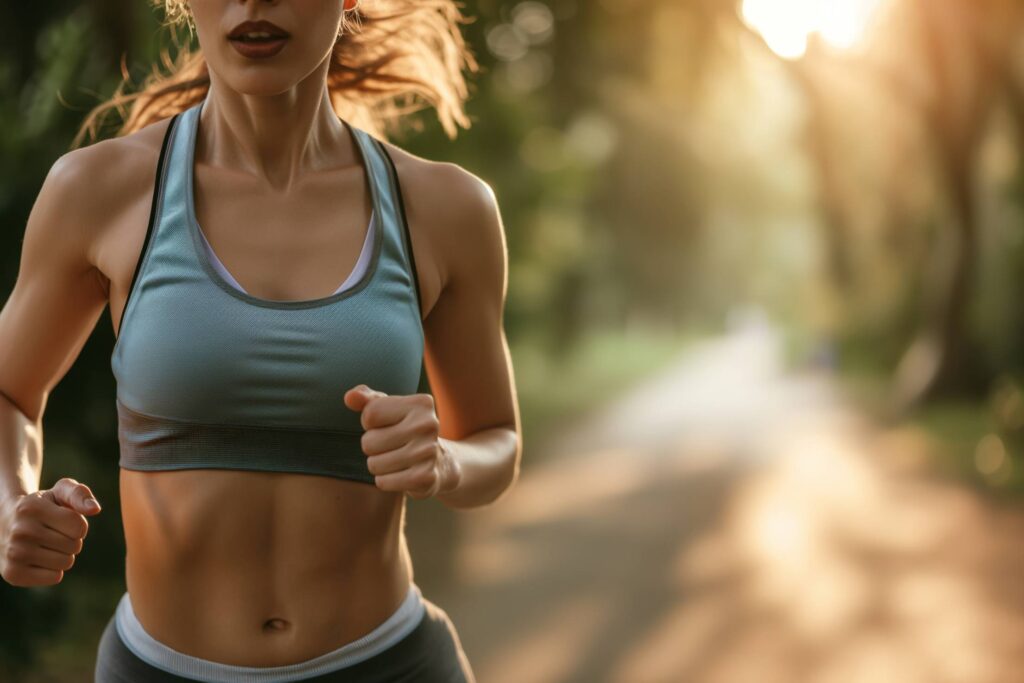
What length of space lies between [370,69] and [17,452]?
0.79 meters

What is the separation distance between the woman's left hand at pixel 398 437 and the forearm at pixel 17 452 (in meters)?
0.47

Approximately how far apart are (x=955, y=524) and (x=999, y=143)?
10972 mm

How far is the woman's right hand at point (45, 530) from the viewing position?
4.96 feet

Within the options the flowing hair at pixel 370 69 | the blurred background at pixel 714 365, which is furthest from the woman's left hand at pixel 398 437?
the blurred background at pixel 714 365

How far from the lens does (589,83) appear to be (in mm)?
13977

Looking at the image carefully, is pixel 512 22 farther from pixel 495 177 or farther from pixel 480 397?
pixel 480 397

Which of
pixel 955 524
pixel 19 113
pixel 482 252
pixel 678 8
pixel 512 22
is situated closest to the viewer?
pixel 482 252

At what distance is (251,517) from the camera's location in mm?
1667

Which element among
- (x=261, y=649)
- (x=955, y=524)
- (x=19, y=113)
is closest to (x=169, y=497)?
(x=261, y=649)

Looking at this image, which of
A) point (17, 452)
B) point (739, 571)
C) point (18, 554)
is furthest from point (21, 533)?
point (739, 571)

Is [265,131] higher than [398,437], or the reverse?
[265,131]

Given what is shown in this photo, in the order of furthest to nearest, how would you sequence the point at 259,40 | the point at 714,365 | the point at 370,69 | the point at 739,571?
1. the point at 714,365
2. the point at 739,571
3. the point at 370,69
4. the point at 259,40

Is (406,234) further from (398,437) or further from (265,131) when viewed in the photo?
(398,437)

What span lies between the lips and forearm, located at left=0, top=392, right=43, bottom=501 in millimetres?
565
